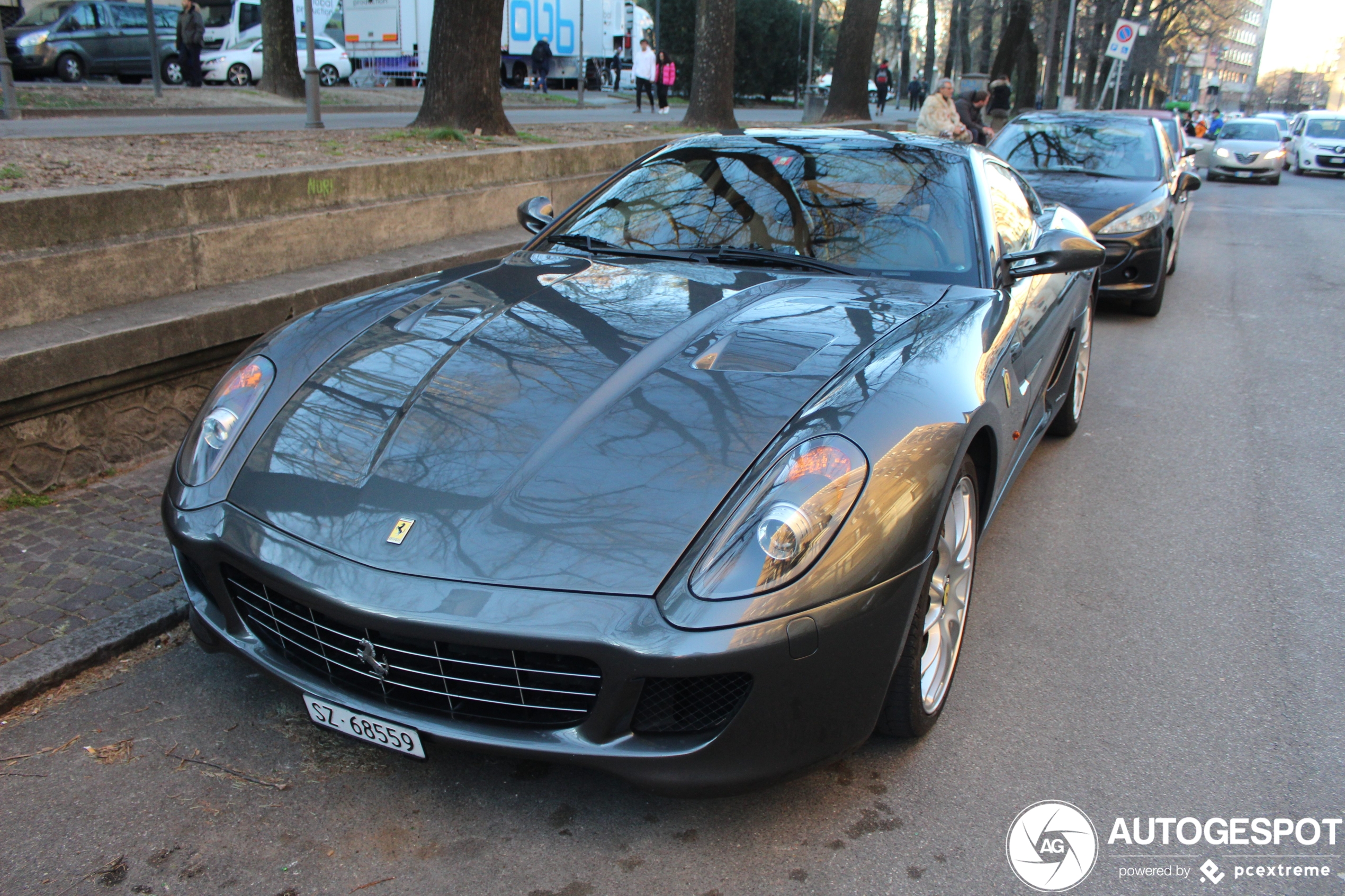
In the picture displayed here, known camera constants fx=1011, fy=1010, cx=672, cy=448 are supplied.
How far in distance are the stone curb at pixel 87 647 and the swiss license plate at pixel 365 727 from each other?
0.94 meters

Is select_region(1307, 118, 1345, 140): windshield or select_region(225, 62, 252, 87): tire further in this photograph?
select_region(1307, 118, 1345, 140): windshield

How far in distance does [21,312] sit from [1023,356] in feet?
12.4

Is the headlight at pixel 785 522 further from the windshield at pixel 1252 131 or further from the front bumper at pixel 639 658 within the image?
the windshield at pixel 1252 131

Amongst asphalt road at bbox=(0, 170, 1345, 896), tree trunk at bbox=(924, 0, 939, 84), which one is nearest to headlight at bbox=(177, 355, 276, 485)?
asphalt road at bbox=(0, 170, 1345, 896)

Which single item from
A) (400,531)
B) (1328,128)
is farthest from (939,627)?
(1328,128)

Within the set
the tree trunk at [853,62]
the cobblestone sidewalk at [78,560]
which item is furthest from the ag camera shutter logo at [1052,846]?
the tree trunk at [853,62]

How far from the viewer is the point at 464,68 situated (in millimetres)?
8953

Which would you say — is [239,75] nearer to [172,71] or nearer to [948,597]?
[172,71]

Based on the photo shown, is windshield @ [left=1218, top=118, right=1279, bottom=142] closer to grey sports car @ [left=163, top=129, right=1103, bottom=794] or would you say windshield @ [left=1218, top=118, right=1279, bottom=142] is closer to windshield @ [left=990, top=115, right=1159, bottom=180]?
windshield @ [left=990, top=115, right=1159, bottom=180]

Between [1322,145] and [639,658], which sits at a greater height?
[1322,145]

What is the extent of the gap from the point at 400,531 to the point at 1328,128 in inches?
1310

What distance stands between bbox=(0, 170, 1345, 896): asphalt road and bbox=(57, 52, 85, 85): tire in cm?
2240

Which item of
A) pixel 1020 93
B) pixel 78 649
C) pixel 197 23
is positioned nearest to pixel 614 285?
pixel 78 649

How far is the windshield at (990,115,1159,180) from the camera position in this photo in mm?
8484
